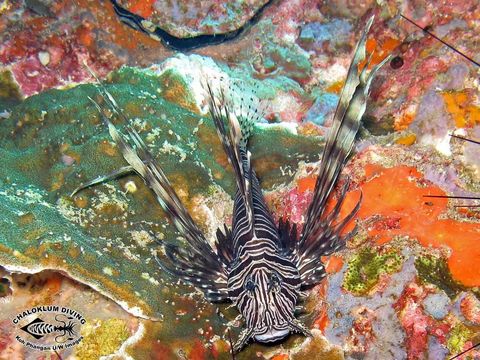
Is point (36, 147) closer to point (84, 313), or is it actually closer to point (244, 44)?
point (84, 313)

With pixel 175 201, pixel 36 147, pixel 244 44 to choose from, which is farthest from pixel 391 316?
pixel 244 44

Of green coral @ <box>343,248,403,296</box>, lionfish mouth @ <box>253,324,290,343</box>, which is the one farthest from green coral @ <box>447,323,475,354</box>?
Result: lionfish mouth @ <box>253,324,290,343</box>

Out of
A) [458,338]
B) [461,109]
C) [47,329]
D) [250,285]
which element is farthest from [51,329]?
[461,109]

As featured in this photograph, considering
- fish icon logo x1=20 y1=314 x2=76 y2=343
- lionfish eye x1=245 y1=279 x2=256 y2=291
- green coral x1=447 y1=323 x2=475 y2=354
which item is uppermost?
lionfish eye x1=245 y1=279 x2=256 y2=291

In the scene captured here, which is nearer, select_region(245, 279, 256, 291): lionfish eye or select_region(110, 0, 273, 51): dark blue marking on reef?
select_region(245, 279, 256, 291): lionfish eye

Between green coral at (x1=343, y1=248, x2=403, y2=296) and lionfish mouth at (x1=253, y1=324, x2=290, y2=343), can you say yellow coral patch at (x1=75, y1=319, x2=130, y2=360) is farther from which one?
green coral at (x1=343, y1=248, x2=403, y2=296)

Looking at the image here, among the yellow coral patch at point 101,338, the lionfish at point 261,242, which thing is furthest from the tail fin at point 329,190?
the yellow coral patch at point 101,338

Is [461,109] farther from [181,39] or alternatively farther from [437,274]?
[181,39]
